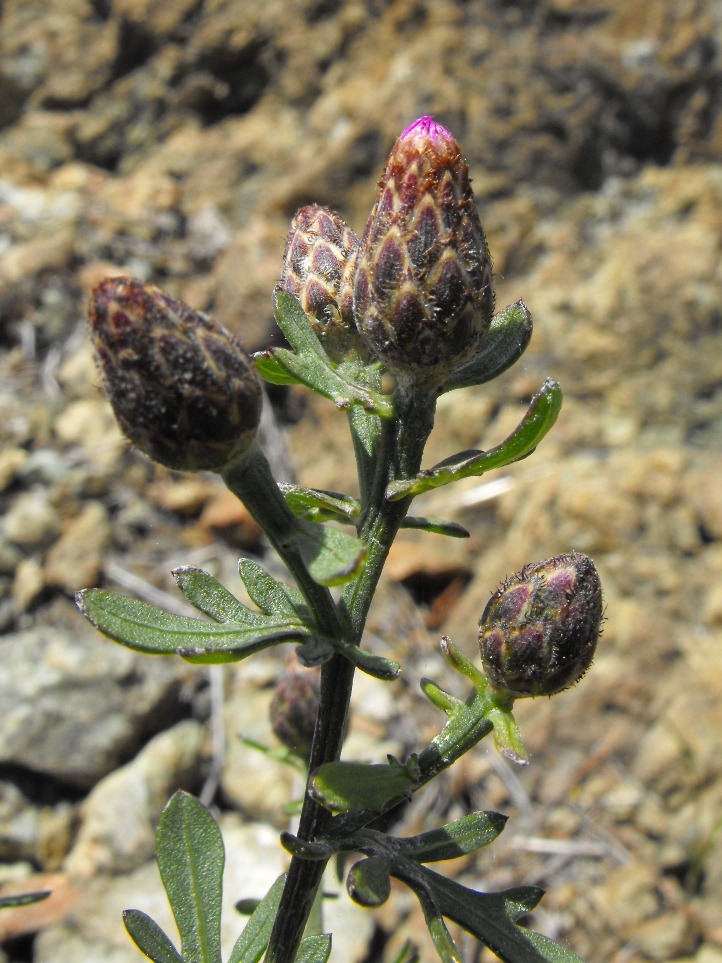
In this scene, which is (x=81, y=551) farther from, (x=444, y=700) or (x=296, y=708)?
(x=444, y=700)

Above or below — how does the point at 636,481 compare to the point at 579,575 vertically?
above

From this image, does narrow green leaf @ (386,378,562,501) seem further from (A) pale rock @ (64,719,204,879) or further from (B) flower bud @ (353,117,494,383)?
(A) pale rock @ (64,719,204,879)

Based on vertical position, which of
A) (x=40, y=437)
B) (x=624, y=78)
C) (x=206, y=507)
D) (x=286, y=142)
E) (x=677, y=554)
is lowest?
(x=677, y=554)

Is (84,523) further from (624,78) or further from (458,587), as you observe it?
(624,78)

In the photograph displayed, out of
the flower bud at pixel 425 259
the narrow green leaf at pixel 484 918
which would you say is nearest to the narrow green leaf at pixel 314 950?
the narrow green leaf at pixel 484 918

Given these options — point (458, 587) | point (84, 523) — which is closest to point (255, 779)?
point (458, 587)

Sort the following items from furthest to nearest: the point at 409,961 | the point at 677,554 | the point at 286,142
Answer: the point at 286,142 → the point at 677,554 → the point at 409,961

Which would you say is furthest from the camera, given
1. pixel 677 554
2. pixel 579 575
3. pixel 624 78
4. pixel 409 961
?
pixel 624 78
